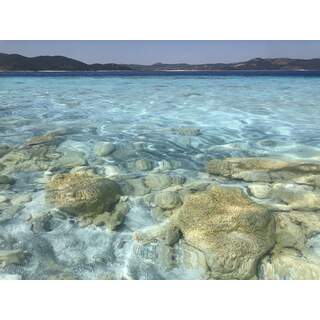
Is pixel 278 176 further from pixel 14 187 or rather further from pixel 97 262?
pixel 14 187

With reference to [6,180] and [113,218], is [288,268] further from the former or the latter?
[6,180]

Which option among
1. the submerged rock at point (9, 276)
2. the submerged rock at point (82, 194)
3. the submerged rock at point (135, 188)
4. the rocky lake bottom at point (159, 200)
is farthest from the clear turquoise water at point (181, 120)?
the submerged rock at point (9, 276)

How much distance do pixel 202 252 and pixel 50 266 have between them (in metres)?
1.09

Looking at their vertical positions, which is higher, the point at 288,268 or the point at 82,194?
the point at 82,194

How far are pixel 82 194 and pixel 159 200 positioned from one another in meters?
0.71

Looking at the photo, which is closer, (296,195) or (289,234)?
(289,234)

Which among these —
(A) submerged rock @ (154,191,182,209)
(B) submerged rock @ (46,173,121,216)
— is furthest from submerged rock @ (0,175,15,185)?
(A) submerged rock @ (154,191,182,209)

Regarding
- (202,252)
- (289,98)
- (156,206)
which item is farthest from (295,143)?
(289,98)

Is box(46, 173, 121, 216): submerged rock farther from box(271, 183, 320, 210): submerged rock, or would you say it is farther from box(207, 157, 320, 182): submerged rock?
box(271, 183, 320, 210): submerged rock

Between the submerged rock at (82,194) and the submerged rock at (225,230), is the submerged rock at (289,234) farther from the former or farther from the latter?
the submerged rock at (82,194)

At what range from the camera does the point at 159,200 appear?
3443mm

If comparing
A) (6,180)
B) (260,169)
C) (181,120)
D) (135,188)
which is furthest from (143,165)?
(181,120)

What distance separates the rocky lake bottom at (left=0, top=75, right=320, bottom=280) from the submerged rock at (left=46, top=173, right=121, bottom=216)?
0.01 m

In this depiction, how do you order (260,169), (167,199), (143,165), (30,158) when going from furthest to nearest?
(30,158) < (143,165) < (260,169) < (167,199)
